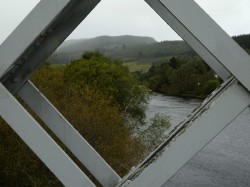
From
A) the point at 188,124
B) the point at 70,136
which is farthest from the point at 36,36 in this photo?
the point at 70,136

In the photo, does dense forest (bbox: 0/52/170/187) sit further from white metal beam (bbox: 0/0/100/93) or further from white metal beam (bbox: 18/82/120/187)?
white metal beam (bbox: 0/0/100/93)

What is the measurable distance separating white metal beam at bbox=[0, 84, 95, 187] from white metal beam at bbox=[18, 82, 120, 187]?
883 mm

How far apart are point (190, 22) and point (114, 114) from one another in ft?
106

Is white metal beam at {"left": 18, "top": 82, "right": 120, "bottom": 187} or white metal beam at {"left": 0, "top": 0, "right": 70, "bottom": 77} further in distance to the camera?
white metal beam at {"left": 18, "top": 82, "right": 120, "bottom": 187}

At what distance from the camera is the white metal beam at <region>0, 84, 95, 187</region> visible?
2.69 meters

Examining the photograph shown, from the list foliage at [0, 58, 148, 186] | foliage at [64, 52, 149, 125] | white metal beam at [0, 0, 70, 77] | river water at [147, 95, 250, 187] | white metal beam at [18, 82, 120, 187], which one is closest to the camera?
white metal beam at [0, 0, 70, 77]

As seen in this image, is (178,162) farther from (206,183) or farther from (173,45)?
(173,45)

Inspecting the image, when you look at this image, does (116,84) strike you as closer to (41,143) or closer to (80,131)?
(80,131)

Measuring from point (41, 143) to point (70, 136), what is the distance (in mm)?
1052

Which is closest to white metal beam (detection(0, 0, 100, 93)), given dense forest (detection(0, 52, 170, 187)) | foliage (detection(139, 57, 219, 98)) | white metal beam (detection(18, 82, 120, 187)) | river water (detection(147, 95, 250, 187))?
white metal beam (detection(18, 82, 120, 187))

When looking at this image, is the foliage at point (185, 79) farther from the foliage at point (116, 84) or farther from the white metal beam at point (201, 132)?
the white metal beam at point (201, 132)

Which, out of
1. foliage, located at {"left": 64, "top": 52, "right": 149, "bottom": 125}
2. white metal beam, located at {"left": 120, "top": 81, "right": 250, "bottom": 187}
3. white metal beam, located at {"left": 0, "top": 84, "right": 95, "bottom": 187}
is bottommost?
white metal beam, located at {"left": 120, "top": 81, "right": 250, "bottom": 187}

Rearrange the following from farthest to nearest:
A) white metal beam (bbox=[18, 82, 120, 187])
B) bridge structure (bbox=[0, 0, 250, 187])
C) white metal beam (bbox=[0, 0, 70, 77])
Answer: white metal beam (bbox=[18, 82, 120, 187]), white metal beam (bbox=[0, 0, 70, 77]), bridge structure (bbox=[0, 0, 250, 187])

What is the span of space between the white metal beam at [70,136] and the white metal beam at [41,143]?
88 centimetres
